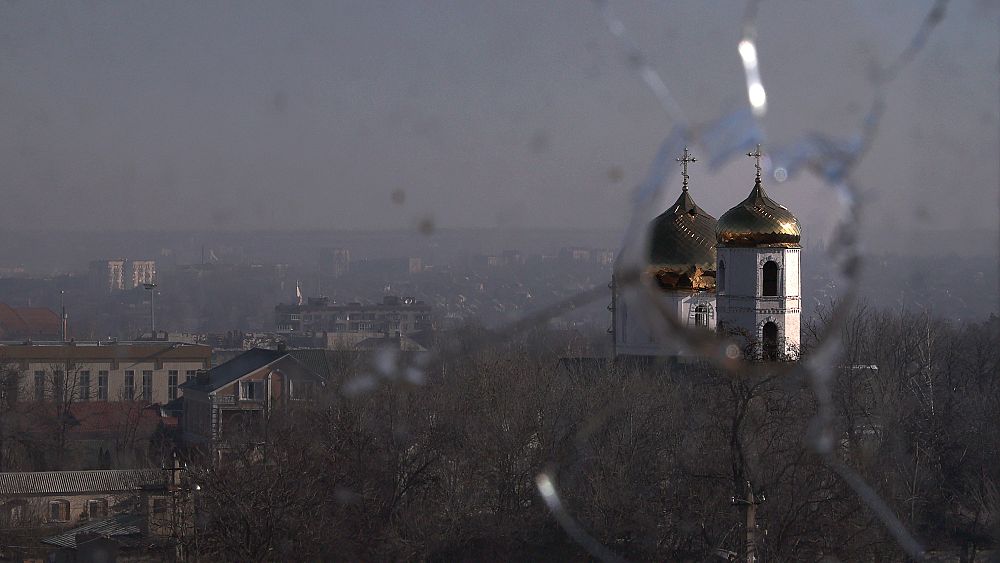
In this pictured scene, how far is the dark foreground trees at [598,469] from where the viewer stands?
1645 cm

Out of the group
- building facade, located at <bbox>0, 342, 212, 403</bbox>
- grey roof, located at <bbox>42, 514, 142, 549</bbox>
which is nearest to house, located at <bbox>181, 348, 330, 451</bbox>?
building facade, located at <bbox>0, 342, 212, 403</bbox>

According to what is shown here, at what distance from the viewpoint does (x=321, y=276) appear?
6962cm

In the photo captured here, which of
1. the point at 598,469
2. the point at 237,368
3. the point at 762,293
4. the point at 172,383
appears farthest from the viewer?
the point at 172,383

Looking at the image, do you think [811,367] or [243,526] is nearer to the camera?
[243,526]

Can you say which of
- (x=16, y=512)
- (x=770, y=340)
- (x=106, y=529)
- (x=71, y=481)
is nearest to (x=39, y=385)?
(x=71, y=481)

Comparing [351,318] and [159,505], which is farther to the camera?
[351,318]

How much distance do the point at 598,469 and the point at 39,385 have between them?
20.6 m

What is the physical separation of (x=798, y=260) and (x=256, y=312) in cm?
4612

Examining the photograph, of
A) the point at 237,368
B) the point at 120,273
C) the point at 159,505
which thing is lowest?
the point at 159,505

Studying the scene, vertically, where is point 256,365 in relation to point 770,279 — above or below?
below

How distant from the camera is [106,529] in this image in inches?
758

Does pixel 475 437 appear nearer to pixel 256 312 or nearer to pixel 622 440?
pixel 622 440

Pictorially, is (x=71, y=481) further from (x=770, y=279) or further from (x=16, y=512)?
(x=770, y=279)

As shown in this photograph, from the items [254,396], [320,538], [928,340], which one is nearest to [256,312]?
[254,396]
